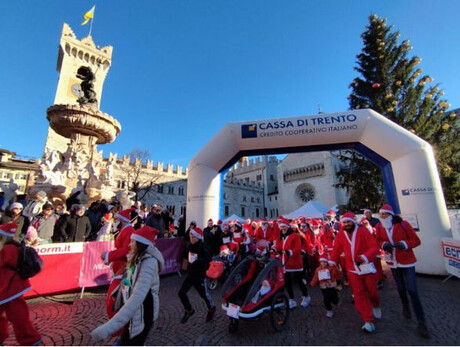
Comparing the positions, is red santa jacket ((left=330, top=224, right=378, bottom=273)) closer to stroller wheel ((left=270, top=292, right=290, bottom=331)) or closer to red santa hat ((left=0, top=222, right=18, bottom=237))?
stroller wheel ((left=270, top=292, right=290, bottom=331))

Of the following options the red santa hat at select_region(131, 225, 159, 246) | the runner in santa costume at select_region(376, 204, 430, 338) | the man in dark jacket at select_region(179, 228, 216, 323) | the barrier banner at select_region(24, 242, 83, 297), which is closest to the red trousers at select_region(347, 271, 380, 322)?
the runner in santa costume at select_region(376, 204, 430, 338)

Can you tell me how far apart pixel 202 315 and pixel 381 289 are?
4.75 metres

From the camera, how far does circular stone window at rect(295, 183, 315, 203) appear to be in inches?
1838

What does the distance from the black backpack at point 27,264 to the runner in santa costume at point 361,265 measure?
4.65 metres

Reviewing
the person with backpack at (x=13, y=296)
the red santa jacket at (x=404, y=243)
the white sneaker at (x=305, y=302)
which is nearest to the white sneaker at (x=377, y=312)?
the red santa jacket at (x=404, y=243)

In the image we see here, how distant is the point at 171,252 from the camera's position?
26.2ft

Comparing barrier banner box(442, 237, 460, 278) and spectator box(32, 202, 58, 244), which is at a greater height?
spectator box(32, 202, 58, 244)

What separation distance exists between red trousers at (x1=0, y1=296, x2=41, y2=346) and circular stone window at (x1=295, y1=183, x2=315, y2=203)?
154 feet

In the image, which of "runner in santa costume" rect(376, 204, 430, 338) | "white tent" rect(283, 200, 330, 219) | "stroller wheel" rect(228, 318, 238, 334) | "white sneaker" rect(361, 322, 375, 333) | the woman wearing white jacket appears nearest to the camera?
the woman wearing white jacket

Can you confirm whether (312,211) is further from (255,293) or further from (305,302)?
(255,293)

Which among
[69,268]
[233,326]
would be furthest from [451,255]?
[69,268]

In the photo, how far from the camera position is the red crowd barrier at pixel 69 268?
5422 mm

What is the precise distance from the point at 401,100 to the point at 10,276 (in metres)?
17.2

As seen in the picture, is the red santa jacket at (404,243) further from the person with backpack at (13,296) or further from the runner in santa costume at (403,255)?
the person with backpack at (13,296)
